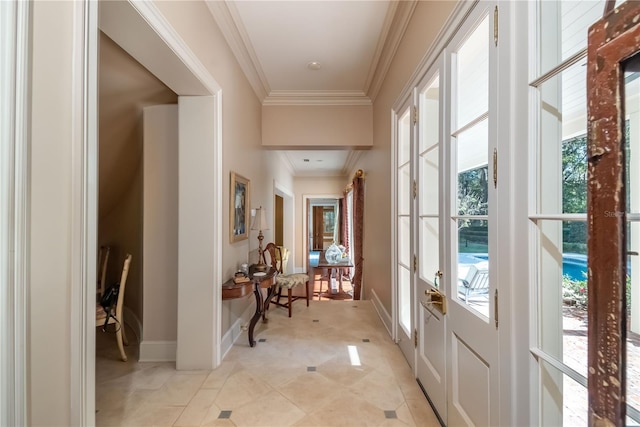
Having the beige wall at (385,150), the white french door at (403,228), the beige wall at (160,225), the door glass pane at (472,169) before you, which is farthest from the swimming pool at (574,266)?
the beige wall at (160,225)

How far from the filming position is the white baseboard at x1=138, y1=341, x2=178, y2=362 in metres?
2.43

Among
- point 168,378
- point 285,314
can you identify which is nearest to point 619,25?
point 168,378

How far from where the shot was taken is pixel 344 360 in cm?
241

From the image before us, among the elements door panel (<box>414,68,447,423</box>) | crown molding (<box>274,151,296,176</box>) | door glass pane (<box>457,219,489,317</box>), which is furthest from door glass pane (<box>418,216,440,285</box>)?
crown molding (<box>274,151,296,176</box>)

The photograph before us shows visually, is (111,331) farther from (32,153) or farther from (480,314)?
(480,314)

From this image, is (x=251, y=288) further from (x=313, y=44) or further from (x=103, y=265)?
(x=313, y=44)

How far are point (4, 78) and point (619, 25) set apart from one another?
1453mm

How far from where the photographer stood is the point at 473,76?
53.4 inches

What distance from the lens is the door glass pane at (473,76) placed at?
49.5 inches

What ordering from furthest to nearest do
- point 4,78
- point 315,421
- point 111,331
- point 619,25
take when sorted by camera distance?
point 111,331 → point 315,421 → point 4,78 → point 619,25

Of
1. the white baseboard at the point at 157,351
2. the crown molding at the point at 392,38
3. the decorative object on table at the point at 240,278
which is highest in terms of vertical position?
the crown molding at the point at 392,38

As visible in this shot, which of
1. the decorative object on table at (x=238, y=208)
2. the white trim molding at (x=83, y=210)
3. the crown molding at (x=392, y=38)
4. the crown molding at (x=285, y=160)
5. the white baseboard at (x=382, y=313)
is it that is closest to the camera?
the white trim molding at (x=83, y=210)

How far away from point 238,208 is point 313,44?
1791 mm

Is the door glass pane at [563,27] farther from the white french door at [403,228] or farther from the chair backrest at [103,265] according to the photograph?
the chair backrest at [103,265]
